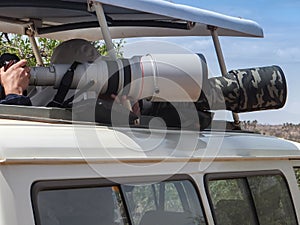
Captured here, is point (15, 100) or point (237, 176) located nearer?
point (15, 100)

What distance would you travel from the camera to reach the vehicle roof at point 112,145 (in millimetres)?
2389

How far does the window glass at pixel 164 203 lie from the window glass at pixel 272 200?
558 mm

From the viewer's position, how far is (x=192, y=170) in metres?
3.12

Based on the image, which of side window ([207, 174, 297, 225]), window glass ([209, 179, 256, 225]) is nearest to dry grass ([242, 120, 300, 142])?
side window ([207, 174, 297, 225])

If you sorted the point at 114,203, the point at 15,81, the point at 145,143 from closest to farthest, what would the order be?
the point at 114,203, the point at 145,143, the point at 15,81

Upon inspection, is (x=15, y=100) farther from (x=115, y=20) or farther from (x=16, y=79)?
(x=115, y=20)

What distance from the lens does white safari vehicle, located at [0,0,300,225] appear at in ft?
8.04

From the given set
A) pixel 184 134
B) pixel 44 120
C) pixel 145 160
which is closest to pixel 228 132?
pixel 184 134

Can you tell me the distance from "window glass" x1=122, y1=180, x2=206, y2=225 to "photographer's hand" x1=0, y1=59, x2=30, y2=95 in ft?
2.44

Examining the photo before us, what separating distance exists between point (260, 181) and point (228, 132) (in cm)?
33

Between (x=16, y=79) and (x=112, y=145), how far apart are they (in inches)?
26.6

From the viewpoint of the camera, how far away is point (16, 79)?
313 centimetres

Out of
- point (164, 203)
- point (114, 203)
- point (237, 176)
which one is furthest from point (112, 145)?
point (237, 176)

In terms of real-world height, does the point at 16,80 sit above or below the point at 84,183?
above
